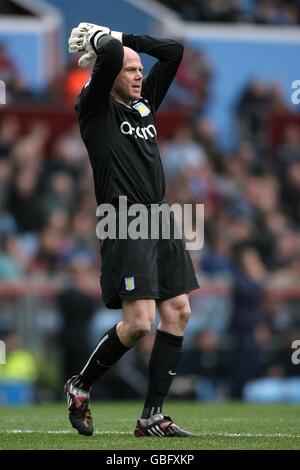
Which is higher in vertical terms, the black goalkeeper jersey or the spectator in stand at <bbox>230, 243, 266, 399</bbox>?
the black goalkeeper jersey

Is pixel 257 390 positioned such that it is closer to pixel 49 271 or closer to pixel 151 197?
pixel 49 271

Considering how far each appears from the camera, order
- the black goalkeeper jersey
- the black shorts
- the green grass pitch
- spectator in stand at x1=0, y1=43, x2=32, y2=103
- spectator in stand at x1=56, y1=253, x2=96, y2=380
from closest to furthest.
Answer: the green grass pitch, the black shorts, the black goalkeeper jersey, spectator in stand at x1=56, y1=253, x2=96, y2=380, spectator in stand at x1=0, y1=43, x2=32, y2=103

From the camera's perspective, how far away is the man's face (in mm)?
6930

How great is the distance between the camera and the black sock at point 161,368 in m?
6.93

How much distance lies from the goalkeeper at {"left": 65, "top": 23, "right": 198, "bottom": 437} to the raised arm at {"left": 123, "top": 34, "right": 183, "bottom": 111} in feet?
0.77

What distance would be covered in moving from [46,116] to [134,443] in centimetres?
1119

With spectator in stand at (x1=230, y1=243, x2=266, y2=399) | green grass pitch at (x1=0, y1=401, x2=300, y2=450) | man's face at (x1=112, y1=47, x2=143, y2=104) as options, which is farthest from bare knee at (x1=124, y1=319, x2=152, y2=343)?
spectator in stand at (x1=230, y1=243, x2=266, y2=399)

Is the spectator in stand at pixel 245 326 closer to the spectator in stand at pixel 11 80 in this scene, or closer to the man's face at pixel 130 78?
the spectator in stand at pixel 11 80

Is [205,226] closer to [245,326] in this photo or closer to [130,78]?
[245,326]

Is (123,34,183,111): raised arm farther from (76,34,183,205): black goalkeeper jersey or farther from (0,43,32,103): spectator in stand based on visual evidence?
(0,43,32,103): spectator in stand

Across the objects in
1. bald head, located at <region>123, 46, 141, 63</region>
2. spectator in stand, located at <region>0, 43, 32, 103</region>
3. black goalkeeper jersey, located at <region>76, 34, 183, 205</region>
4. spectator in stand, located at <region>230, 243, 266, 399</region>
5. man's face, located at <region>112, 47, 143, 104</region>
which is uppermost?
bald head, located at <region>123, 46, 141, 63</region>

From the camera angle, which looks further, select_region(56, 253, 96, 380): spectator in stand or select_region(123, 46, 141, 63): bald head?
select_region(56, 253, 96, 380): spectator in stand

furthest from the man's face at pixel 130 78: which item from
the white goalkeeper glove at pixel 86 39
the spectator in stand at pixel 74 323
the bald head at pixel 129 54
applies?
the spectator in stand at pixel 74 323
